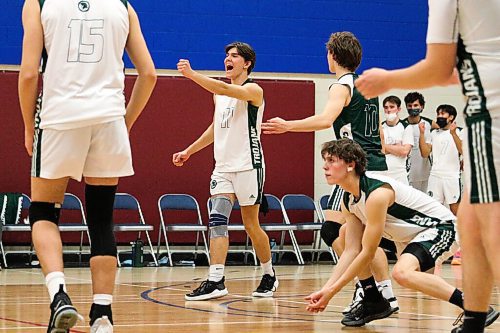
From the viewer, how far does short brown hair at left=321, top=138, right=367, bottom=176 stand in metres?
5.18

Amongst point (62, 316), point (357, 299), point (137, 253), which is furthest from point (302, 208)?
point (62, 316)

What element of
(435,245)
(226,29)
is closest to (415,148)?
(226,29)

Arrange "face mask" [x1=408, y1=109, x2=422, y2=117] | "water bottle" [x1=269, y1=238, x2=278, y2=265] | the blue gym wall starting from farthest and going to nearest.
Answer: the blue gym wall, "water bottle" [x1=269, y1=238, x2=278, y2=265], "face mask" [x1=408, y1=109, x2=422, y2=117]

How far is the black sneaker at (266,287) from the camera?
24.9 feet

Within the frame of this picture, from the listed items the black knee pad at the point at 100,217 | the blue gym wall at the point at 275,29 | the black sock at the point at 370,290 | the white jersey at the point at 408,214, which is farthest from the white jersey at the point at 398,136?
the black knee pad at the point at 100,217

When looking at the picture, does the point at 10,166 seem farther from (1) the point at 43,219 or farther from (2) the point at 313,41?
(1) the point at 43,219

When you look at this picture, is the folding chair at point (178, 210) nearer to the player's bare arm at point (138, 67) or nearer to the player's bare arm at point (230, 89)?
the player's bare arm at point (230, 89)

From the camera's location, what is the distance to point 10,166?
40.2 feet

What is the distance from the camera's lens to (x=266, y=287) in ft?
25.3

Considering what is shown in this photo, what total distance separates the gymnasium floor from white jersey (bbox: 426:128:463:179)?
2.77 m

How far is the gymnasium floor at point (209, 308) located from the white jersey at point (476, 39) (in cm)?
251

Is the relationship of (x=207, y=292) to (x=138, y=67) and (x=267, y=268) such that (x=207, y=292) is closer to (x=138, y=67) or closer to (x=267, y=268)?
(x=267, y=268)

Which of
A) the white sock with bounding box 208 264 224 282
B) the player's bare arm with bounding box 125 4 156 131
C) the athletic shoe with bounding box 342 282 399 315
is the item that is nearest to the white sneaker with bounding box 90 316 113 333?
the player's bare arm with bounding box 125 4 156 131

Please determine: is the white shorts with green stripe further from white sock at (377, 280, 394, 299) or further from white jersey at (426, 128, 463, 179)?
white jersey at (426, 128, 463, 179)
